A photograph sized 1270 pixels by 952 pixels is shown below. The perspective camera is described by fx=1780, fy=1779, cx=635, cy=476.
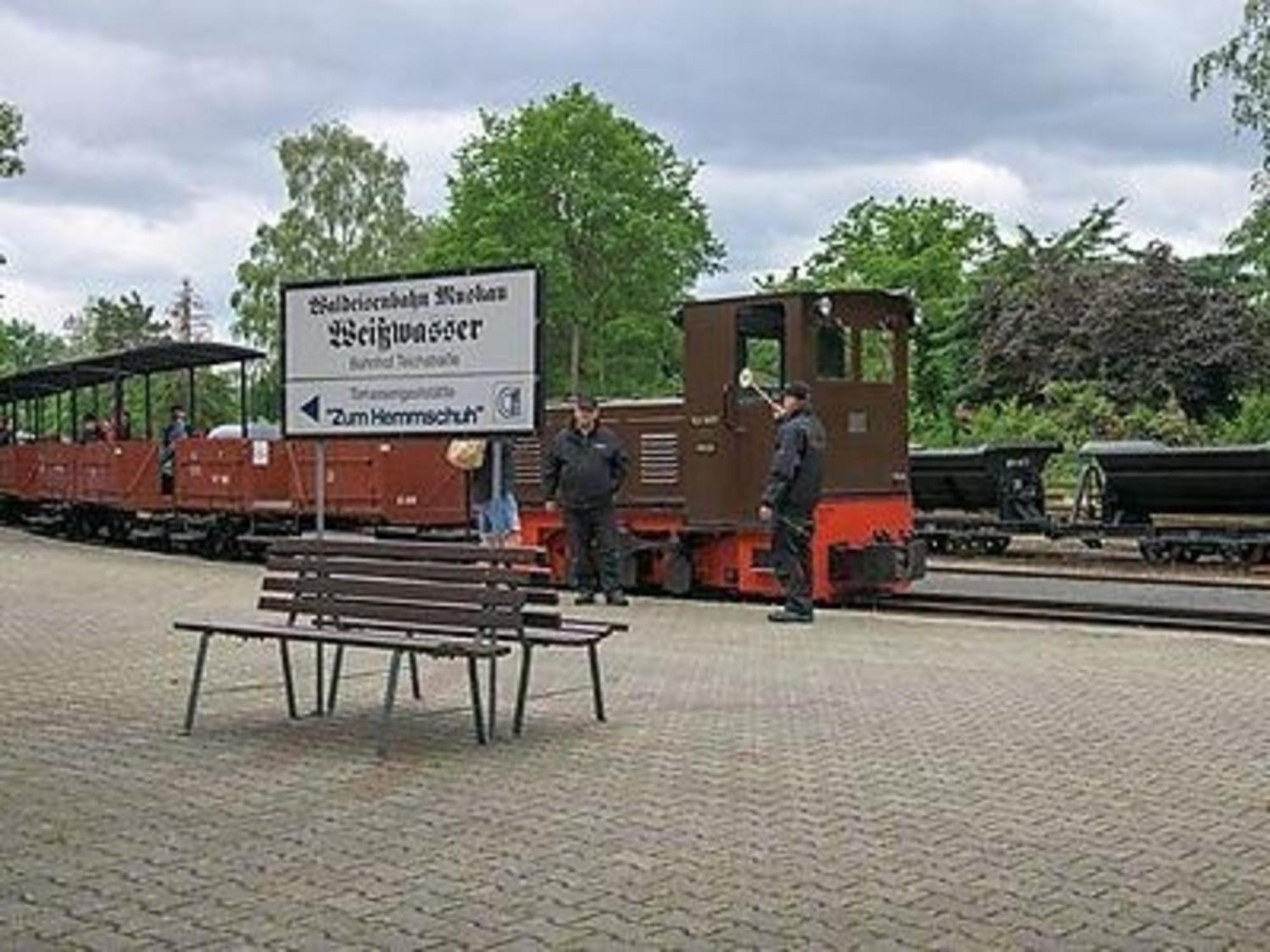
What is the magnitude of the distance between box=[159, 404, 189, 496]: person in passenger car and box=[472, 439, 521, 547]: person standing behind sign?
348 inches

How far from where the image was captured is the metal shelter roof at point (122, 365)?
82.3ft

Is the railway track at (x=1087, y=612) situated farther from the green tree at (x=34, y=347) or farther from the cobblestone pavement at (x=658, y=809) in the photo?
the green tree at (x=34, y=347)

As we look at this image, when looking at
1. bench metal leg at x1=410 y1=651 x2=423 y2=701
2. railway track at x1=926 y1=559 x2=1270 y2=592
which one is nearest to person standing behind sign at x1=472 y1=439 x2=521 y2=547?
bench metal leg at x1=410 y1=651 x2=423 y2=701

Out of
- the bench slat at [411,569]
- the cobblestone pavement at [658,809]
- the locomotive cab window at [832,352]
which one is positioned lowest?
the cobblestone pavement at [658,809]

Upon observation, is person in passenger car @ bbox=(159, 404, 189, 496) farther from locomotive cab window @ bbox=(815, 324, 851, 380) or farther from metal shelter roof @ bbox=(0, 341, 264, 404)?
locomotive cab window @ bbox=(815, 324, 851, 380)

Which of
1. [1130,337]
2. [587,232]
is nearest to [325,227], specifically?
[587,232]

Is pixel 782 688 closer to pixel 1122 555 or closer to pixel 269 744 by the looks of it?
pixel 269 744

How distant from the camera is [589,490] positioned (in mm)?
15758

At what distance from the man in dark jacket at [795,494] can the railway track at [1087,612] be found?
78.9 inches

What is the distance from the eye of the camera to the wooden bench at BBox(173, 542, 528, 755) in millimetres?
7836

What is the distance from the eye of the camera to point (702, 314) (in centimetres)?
1670

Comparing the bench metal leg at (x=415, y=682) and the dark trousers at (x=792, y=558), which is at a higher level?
the dark trousers at (x=792, y=558)

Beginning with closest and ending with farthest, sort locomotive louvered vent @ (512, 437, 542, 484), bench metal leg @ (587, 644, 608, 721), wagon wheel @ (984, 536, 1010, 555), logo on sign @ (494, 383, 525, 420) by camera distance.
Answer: bench metal leg @ (587, 644, 608, 721) < logo on sign @ (494, 383, 525, 420) < locomotive louvered vent @ (512, 437, 542, 484) < wagon wheel @ (984, 536, 1010, 555)

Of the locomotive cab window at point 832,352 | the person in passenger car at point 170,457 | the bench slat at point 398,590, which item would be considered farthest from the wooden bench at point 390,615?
the person in passenger car at point 170,457
